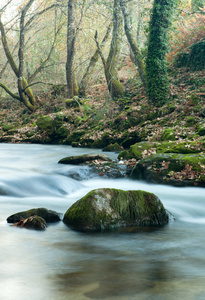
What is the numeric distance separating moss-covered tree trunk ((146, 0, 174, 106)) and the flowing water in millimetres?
10180

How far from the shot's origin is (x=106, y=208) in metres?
5.87

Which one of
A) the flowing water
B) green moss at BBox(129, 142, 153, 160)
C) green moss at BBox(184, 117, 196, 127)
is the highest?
green moss at BBox(184, 117, 196, 127)

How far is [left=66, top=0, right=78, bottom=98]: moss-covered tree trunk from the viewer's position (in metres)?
21.6

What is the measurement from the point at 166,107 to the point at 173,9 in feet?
17.3

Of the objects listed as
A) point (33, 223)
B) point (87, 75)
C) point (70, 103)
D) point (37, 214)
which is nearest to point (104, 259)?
point (33, 223)

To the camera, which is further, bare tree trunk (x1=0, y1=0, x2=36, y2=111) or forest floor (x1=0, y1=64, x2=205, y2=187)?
bare tree trunk (x1=0, y1=0, x2=36, y2=111)

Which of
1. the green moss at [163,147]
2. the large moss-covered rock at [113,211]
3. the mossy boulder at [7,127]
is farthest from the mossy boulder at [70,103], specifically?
the large moss-covered rock at [113,211]

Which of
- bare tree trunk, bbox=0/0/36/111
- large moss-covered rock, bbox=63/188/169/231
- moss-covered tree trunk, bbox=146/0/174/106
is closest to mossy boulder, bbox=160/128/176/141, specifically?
moss-covered tree trunk, bbox=146/0/174/106

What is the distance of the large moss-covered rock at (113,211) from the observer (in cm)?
585

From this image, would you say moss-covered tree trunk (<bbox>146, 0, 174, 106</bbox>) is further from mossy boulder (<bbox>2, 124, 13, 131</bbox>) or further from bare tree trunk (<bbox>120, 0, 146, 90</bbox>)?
mossy boulder (<bbox>2, 124, 13, 131</bbox>)

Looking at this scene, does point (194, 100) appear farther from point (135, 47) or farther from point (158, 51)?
point (135, 47)

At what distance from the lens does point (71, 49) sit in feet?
73.8

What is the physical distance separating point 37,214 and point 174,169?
4.55 metres

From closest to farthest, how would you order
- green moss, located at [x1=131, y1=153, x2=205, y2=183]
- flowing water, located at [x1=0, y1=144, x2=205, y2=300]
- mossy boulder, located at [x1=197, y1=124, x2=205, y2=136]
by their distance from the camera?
1. flowing water, located at [x1=0, y1=144, x2=205, y2=300]
2. green moss, located at [x1=131, y1=153, x2=205, y2=183]
3. mossy boulder, located at [x1=197, y1=124, x2=205, y2=136]
